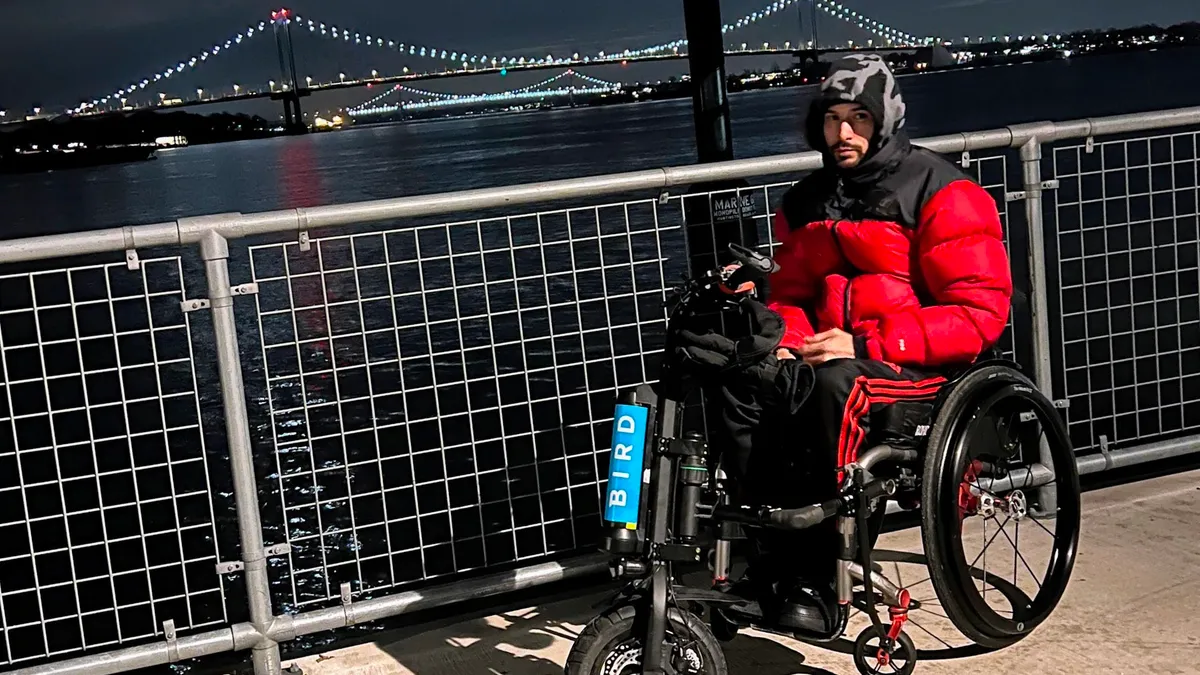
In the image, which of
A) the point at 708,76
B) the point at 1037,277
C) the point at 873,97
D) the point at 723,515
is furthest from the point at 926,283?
the point at 708,76

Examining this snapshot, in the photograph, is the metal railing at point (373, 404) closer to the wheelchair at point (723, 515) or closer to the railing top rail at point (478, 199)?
the railing top rail at point (478, 199)

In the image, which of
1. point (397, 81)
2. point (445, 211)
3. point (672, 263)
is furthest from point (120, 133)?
point (445, 211)

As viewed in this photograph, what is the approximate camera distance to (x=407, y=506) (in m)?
6.67

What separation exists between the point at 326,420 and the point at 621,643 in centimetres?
528

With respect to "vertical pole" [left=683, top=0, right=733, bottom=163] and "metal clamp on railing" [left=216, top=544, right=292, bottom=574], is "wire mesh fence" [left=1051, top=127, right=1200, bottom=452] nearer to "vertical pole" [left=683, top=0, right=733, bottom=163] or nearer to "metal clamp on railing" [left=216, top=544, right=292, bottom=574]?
"vertical pole" [left=683, top=0, right=733, bottom=163]

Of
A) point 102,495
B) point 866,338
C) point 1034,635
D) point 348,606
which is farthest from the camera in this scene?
point 102,495

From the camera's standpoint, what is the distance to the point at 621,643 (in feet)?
10.1

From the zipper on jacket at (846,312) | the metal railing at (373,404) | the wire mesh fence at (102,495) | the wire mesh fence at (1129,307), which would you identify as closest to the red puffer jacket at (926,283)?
the zipper on jacket at (846,312)

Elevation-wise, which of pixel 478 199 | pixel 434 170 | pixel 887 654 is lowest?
pixel 887 654

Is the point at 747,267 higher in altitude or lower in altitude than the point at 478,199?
lower

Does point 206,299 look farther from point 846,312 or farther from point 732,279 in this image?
point 846,312

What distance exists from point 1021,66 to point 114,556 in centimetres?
14015

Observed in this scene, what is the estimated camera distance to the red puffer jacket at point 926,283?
10.6 feet

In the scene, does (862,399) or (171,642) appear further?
(171,642)
